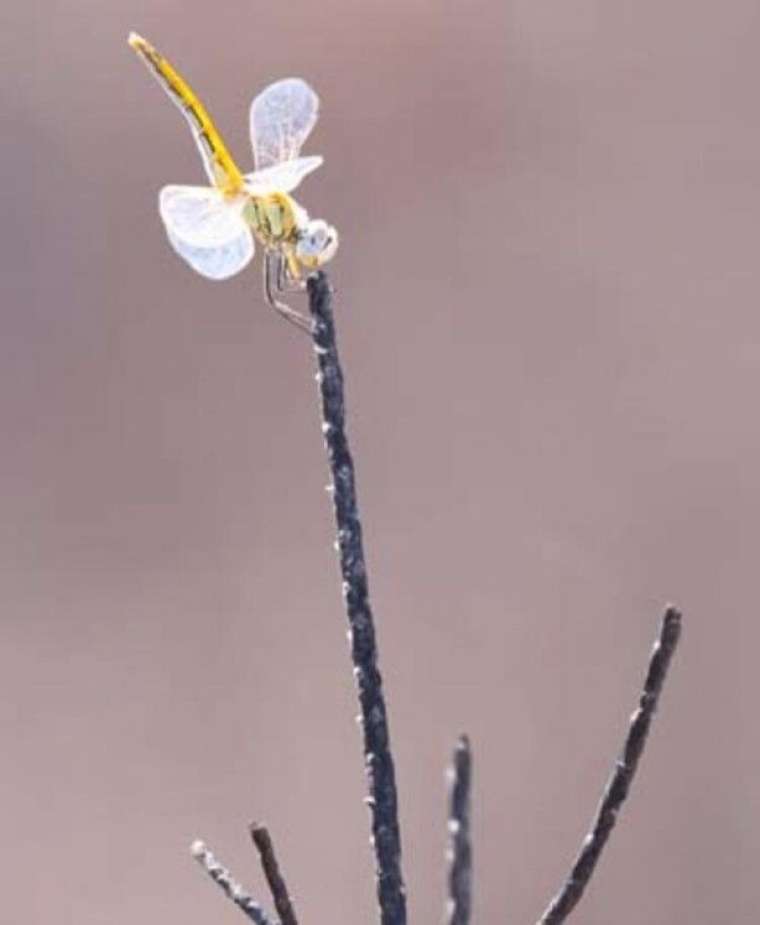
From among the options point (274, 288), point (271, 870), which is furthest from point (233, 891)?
point (274, 288)

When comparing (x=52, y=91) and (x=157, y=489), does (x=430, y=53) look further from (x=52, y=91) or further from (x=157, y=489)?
(x=157, y=489)

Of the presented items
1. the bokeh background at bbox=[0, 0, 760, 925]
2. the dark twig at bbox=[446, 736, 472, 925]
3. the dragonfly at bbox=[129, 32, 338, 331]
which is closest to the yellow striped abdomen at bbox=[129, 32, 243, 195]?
the dragonfly at bbox=[129, 32, 338, 331]

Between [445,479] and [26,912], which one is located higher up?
[445,479]

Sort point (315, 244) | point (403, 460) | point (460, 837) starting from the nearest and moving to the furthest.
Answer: point (460, 837)
point (315, 244)
point (403, 460)

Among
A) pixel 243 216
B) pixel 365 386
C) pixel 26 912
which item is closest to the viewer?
pixel 243 216

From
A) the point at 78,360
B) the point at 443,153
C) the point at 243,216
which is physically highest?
the point at 443,153

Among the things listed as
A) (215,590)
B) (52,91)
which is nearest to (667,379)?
(215,590)

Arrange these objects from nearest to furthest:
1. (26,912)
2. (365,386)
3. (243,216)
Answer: (243,216)
(26,912)
(365,386)

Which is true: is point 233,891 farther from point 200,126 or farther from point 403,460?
point 403,460
